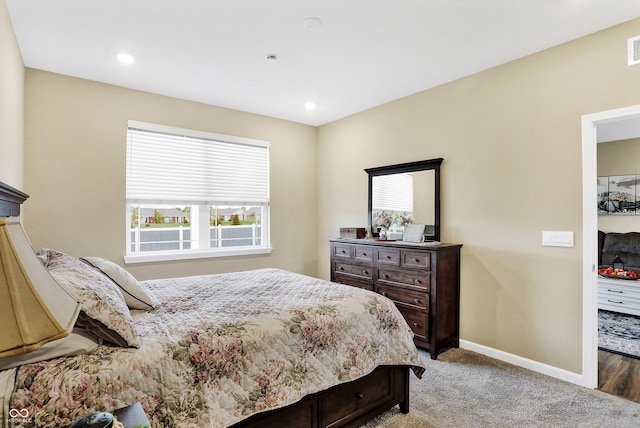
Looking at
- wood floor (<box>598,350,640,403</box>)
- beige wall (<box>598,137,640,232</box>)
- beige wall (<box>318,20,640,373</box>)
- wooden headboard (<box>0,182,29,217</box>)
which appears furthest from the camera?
beige wall (<box>598,137,640,232</box>)

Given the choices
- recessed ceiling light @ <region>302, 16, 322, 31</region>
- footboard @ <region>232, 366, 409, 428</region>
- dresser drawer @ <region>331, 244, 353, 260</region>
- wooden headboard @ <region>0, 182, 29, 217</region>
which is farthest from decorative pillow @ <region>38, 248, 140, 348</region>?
dresser drawer @ <region>331, 244, 353, 260</region>

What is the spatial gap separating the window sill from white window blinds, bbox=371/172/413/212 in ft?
5.46

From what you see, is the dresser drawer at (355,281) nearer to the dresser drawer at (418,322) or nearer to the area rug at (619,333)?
the dresser drawer at (418,322)

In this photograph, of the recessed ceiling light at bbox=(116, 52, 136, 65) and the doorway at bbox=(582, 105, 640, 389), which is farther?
the recessed ceiling light at bbox=(116, 52, 136, 65)

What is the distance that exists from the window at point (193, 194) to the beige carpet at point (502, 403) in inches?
110

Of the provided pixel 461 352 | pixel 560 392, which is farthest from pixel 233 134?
pixel 560 392

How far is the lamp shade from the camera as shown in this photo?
24.5 inches

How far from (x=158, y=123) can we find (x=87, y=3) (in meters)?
1.70

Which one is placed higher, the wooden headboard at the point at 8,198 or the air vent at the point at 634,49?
the air vent at the point at 634,49

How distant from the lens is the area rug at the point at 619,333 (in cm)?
336

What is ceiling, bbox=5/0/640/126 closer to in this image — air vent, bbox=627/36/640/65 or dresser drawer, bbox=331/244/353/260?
air vent, bbox=627/36/640/65

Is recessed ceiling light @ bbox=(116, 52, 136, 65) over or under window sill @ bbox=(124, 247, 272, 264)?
over

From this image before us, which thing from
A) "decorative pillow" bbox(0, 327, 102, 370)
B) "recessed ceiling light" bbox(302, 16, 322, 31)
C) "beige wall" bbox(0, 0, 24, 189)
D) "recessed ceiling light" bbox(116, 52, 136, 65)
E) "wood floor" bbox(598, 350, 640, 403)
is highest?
"recessed ceiling light" bbox(302, 16, 322, 31)

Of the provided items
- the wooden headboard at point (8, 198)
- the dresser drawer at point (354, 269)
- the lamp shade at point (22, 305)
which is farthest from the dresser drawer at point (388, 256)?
the lamp shade at point (22, 305)
